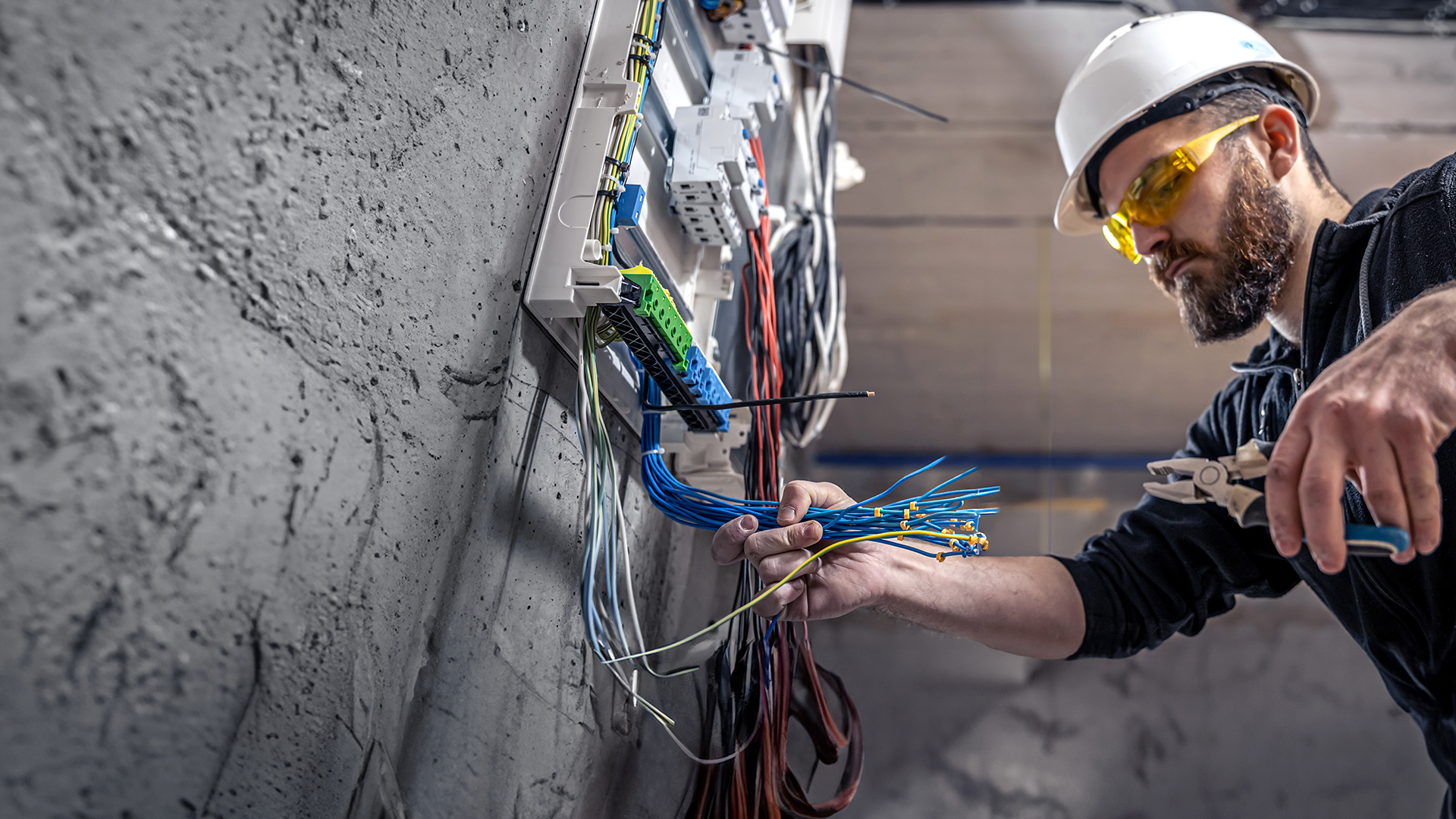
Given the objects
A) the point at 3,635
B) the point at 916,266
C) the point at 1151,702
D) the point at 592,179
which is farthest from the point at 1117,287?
the point at 3,635

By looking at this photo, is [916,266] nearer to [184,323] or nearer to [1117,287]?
[1117,287]

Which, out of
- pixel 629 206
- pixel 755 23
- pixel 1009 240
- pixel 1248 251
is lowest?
pixel 629 206

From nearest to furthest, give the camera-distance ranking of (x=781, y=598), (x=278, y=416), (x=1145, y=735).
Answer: (x=278, y=416), (x=781, y=598), (x=1145, y=735)

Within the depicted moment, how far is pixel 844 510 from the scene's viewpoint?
872 millimetres

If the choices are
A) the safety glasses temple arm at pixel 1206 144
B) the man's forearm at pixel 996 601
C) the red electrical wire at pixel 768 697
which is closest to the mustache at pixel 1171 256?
the safety glasses temple arm at pixel 1206 144

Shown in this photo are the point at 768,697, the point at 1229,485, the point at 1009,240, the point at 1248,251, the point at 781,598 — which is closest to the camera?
the point at 1229,485

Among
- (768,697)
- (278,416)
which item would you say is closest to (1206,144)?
(768,697)

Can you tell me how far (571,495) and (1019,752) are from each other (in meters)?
1.55

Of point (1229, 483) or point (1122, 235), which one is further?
point (1122, 235)

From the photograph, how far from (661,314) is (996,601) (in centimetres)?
67

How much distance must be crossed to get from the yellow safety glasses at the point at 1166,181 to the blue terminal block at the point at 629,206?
3.05 feet

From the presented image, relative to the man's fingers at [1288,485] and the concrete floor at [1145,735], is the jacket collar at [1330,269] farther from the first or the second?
the concrete floor at [1145,735]

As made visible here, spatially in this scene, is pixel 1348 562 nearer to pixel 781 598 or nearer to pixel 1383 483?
pixel 1383 483

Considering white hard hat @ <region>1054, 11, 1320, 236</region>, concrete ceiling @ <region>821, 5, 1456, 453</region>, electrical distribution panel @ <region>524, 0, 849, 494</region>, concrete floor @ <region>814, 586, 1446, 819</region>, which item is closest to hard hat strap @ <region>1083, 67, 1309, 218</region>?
white hard hat @ <region>1054, 11, 1320, 236</region>
